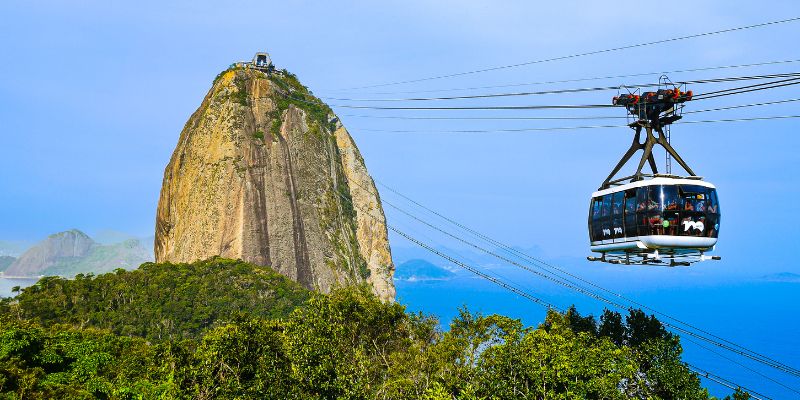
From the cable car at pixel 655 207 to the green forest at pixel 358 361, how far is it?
936cm

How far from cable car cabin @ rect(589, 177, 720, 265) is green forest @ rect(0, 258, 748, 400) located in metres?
9.66

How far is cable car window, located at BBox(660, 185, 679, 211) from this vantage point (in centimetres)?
2433

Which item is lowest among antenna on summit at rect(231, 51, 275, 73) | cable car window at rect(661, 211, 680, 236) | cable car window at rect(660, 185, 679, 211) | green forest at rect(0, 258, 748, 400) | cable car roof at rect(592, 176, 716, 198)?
green forest at rect(0, 258, 748, 400)

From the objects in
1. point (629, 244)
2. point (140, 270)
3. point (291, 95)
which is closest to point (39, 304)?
point (140, 270)

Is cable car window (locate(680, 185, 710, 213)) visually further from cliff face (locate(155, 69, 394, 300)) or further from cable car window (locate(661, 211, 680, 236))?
cliff face (locate(155, 69, 394, 300))

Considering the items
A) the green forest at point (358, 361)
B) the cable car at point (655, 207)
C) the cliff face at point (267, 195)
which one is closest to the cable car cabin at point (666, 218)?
the cable car at point (655, 207)

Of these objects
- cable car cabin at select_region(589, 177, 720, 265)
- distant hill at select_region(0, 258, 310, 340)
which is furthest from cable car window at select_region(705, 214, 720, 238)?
distant hill at select_region(0, 258, 310, 340)

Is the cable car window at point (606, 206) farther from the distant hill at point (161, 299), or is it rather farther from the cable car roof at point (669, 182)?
the distant hill at point (161, 299)

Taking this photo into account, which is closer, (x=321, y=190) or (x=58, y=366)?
(x=58, y=366)

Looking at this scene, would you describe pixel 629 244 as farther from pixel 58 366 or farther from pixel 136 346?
pixel 136 346

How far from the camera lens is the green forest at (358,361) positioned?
31.2 m

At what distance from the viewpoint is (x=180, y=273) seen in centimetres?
8019

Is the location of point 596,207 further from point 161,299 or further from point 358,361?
point 161,299

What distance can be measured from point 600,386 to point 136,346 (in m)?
34.6
